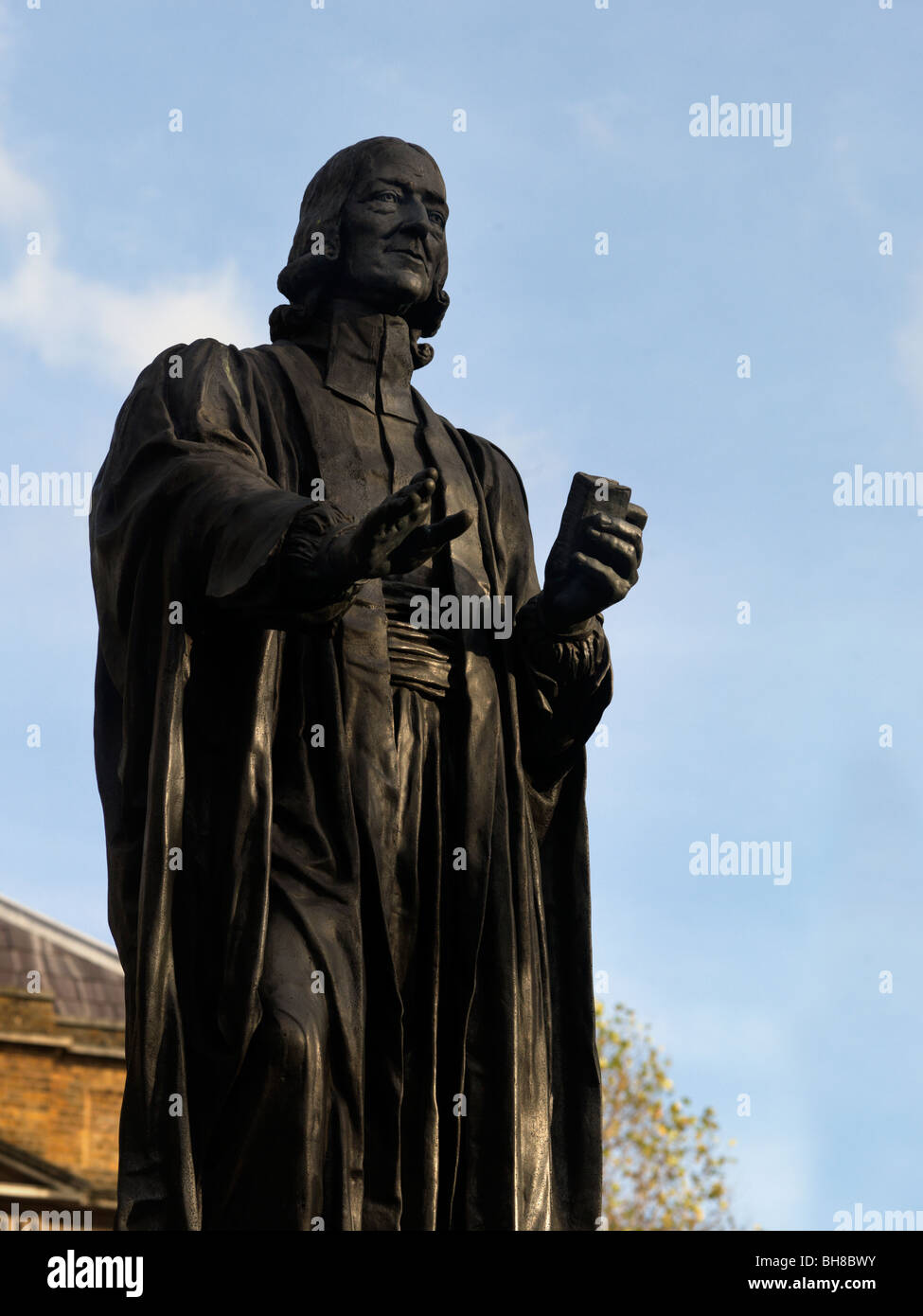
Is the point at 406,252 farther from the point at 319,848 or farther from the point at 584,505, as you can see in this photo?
the point at 319,848

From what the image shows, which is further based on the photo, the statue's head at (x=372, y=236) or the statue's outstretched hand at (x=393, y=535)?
the statue's head at (x=372, y=236)

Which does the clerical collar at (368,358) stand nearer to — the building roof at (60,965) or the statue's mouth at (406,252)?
the statue's mouth at (406,252)

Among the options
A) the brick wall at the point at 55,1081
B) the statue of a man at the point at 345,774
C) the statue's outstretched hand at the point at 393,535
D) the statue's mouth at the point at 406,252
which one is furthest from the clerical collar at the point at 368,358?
the brick wall at the point at 55,1081

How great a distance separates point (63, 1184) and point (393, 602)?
40.0 meters

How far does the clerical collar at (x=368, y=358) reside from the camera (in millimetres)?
10188

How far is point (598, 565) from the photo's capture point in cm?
962

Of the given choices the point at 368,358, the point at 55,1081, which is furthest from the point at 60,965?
the point at 368,358

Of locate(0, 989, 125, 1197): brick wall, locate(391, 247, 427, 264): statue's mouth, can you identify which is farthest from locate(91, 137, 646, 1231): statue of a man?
locate(0, 989, 125, 1197): brick wall

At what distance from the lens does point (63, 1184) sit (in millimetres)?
47906

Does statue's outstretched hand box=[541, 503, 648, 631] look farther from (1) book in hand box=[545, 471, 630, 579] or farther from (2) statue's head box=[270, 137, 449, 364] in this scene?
(2) statue's head box=[270, 137, 449, 364]

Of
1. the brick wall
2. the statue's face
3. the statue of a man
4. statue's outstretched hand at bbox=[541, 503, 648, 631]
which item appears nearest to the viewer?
the statue of a man

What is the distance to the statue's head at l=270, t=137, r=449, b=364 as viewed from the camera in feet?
33.3

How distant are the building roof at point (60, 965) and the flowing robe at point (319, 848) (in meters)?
44.5

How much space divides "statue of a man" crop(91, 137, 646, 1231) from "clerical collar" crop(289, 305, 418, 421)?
0.01 meters
